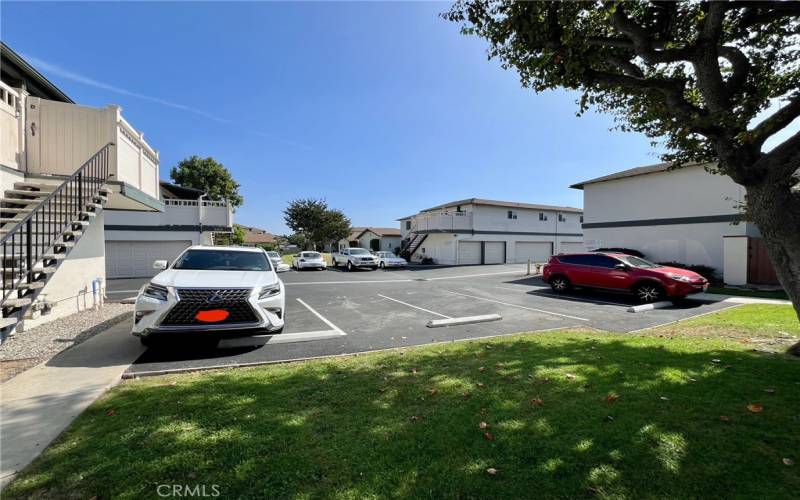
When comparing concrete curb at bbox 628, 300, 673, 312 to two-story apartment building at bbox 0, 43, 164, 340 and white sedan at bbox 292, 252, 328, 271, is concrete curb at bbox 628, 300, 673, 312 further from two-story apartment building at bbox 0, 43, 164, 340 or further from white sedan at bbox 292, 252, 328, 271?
white sedan at bbox 292, 252, 328, 271

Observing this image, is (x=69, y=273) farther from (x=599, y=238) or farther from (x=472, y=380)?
(x=599, y=238)

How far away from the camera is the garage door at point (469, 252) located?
2939 cm

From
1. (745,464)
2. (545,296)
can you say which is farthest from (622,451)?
(545,296)

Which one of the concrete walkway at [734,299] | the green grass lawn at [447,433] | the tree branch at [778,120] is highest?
the tree branch at [778,120]

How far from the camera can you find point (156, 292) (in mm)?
5023

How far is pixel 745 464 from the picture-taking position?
233 centimetres

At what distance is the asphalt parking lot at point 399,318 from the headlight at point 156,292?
990 mm

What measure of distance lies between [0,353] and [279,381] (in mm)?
5004

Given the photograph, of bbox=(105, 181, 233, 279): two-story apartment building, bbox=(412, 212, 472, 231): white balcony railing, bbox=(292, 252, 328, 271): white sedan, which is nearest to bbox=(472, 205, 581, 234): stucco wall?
bbox=(412, 212, 472, 231): white balcony railing

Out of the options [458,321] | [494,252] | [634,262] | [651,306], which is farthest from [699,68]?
[494,252]

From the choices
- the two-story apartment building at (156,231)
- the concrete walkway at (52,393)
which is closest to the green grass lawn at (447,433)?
the concrete walkway at (52,393)

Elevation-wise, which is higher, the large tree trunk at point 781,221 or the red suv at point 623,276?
the large tree trunk at point 781,221

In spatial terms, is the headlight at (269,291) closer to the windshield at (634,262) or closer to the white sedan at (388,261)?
the windshield at (634,262)

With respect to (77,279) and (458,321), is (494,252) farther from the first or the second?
(77,279)
